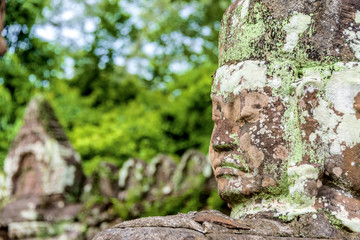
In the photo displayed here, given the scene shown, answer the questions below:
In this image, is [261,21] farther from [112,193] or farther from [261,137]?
[112,193]

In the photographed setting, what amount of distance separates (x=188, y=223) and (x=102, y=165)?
5759 millimetres

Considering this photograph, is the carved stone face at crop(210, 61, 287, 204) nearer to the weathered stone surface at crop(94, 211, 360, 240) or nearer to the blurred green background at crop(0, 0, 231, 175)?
the weathered stone surface at crop(94, 211, 360, 240)

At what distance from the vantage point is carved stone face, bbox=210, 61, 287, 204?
3297 mm

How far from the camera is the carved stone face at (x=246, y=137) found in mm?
3297

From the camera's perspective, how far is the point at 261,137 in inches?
131

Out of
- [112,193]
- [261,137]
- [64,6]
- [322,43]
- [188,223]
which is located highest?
[64,6]

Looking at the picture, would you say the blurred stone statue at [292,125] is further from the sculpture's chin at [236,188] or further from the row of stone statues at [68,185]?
the row of stone statues at [68,185]

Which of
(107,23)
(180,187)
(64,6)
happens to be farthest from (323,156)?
(64,6)

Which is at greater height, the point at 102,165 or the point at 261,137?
the point at 261,137

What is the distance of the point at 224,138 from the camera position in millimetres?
3463

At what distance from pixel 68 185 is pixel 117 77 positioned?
9472mm

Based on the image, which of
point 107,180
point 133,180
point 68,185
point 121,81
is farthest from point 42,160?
point 121,81

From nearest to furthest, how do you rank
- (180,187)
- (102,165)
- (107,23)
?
(180,187), (102,165), (107,23)

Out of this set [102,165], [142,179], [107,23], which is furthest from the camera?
[107,23]
